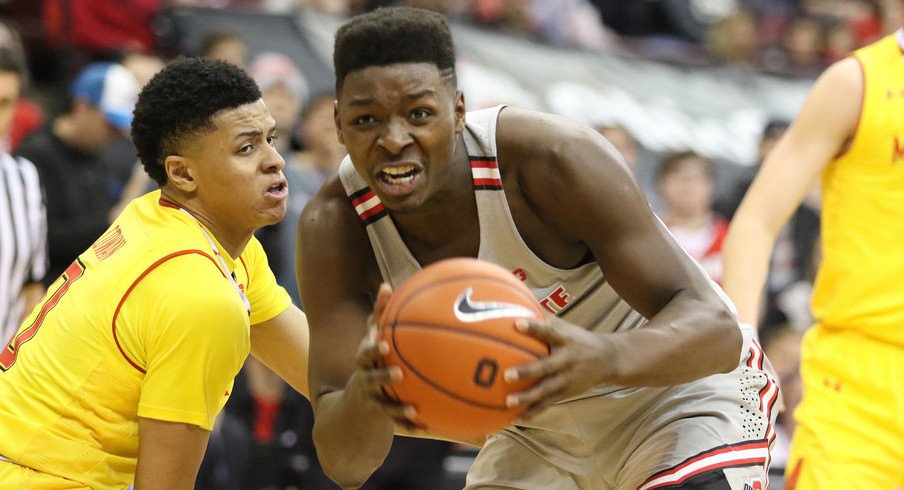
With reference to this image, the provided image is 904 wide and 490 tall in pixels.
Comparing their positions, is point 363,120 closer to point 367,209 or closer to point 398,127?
point 398,127

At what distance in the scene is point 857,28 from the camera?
14.1 m

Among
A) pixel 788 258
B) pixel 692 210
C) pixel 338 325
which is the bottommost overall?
pixel 788 258

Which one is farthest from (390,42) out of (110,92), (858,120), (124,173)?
(110,92)

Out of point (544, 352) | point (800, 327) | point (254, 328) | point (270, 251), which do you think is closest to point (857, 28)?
point (800, 327)

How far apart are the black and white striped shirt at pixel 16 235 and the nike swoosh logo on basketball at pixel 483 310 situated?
12.2 ft

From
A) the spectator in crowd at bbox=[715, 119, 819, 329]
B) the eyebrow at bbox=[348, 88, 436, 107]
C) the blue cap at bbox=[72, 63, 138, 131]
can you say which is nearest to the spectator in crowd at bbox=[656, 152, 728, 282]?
the spectator in crowd at bbox=[715, 119, 819, 329]

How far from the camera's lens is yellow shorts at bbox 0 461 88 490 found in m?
3.54

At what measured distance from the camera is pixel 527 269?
12.0 ft

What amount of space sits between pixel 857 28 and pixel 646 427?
37.5ft

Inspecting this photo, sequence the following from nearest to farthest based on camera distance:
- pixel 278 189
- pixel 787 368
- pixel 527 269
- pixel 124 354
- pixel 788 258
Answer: pixel 124 354 → pixel 527 269 → pixel 278 189 → pixel 787 368 → pixel 788 258

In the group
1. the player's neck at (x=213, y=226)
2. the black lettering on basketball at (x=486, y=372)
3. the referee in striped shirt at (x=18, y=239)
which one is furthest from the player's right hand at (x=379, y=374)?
the referee in striped shirt at (x=18, y=239)

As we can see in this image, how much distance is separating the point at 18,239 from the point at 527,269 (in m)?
3.36

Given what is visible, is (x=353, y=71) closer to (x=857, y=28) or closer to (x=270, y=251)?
(x=270, y=251)

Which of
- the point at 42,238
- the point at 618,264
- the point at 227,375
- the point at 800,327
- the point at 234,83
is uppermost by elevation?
the point at 234,83
